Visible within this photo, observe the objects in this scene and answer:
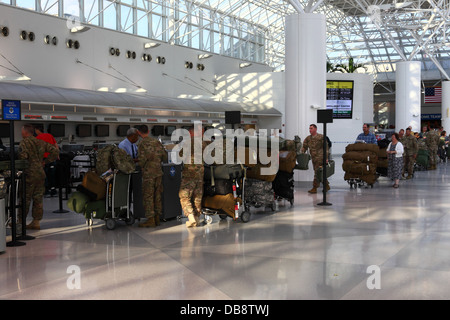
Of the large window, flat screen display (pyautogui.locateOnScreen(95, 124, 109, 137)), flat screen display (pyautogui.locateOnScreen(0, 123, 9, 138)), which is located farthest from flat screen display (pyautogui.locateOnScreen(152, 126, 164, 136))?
flat screen display (pyautogui.locateOnScreen(0, 123, 9, 138))

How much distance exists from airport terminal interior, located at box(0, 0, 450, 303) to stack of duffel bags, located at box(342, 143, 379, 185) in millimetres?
43

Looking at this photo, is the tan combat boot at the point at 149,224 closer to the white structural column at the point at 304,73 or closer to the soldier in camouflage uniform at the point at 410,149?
the white structural column at the point at 304,73

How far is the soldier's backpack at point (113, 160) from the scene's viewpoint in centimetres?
849

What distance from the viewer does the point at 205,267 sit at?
20.1 feet

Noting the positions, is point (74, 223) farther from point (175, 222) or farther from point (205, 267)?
point (205, 267)

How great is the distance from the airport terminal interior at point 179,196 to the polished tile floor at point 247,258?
0.10 feet

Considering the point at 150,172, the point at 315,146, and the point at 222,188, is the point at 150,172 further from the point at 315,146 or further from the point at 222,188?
the point at 315,146

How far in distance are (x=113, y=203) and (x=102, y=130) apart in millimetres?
16169

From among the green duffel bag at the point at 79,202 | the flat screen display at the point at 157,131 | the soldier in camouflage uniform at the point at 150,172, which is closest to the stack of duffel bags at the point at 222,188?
the soldier in camouflage uniform at the point at 150,172

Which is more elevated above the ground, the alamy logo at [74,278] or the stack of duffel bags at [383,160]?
the stack of duffel bags at [383,160]

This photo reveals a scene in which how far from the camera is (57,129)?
71.4ft

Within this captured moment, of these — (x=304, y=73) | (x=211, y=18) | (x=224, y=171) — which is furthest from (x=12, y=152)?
(x=211, y=18)
